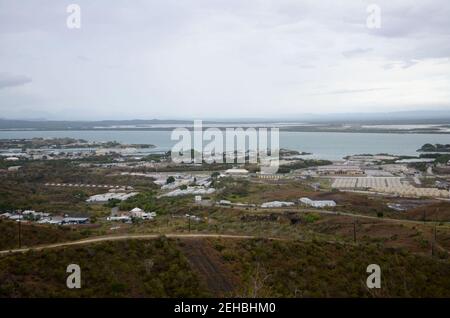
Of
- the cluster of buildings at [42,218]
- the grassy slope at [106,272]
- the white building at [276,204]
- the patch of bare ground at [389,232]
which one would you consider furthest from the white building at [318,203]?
the grassy slope at [106,272]

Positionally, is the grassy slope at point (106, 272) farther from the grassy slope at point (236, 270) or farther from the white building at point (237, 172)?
the white building at point (237, 172)

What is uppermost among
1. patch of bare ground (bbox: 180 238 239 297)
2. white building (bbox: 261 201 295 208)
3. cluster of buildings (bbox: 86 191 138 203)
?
patch of bare ground (bbox: 180 238 239 297)

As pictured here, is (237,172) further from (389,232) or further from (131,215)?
(389,232)

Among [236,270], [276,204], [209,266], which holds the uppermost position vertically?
[209,266]

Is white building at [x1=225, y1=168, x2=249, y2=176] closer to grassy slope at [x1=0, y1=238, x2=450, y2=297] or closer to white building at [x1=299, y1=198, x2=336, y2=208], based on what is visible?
white building at [x1=299, y1=198, x2=336, y2=208]

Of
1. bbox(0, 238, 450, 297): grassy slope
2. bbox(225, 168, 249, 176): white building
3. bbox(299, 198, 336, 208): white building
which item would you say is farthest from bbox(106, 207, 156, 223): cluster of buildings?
bbox(225, 168, 249, 176): white building

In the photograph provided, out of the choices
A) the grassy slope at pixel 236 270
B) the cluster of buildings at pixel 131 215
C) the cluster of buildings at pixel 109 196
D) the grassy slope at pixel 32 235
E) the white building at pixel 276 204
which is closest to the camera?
the grassy slope at pixel 236 270

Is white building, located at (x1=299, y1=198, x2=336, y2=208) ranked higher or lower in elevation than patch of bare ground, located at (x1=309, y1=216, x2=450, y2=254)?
lower

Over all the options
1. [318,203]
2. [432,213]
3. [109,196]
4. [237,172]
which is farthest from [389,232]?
[237,172]
